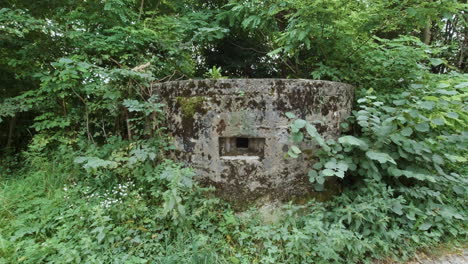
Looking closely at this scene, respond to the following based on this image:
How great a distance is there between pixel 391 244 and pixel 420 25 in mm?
2590

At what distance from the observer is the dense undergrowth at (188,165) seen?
2344 millimetres

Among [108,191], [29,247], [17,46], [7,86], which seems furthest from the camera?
[7,86]

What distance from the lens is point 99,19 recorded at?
3596 mm

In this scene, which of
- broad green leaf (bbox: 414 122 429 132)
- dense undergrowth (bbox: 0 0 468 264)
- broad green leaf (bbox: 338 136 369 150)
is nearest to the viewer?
dense undergrowth (bbox: 0 0 468 264)

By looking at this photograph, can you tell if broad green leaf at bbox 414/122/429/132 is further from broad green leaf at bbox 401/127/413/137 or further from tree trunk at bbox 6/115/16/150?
tree trunk at bbox 6/115/16/150

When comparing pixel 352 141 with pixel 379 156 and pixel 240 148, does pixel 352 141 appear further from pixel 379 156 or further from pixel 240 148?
pixel 240 148

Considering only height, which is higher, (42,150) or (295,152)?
(295,152)

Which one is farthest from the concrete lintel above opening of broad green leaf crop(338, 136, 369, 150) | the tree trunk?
the tree trunk

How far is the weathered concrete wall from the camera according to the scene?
2.69 meters

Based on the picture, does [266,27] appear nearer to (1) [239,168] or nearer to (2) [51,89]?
(1) [239,168]

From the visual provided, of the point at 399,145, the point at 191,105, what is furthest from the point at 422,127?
the point at 191,105

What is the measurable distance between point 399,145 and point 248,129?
67.0 inches

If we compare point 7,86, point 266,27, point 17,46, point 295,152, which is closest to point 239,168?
point 295,152

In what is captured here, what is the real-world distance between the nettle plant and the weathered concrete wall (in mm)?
196
